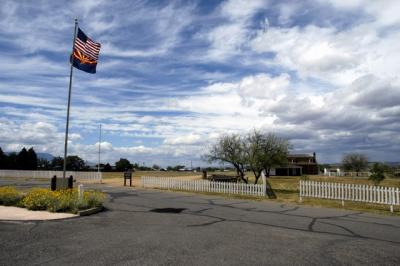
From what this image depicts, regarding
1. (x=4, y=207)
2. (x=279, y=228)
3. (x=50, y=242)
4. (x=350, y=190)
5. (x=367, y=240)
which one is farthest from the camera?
(x=350, y=190)

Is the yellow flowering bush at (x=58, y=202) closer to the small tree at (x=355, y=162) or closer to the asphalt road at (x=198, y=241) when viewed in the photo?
the asphalt road at (x=198, y=241)

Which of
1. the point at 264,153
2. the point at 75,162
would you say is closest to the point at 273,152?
the point at 264,153

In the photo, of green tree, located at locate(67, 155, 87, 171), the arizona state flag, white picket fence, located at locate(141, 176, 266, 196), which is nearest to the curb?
the arizona state flag

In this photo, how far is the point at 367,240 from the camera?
30.9 ft

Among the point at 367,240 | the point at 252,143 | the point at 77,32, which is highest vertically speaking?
the point at 77,32

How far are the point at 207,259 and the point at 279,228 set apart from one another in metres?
4.48

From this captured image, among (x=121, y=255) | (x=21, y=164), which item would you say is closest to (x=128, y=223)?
(x=121, y=255)

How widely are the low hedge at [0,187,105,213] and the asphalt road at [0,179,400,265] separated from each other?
1.08 m

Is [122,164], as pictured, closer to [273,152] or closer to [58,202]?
[273,152]

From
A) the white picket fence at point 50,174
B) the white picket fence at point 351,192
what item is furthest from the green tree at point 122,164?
the white picket fence at point 351,192

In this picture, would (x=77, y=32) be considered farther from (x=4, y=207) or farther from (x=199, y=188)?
(x=199, y=188)

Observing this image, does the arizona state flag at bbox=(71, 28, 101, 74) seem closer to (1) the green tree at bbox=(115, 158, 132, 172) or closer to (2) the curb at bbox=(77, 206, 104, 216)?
(2) the curb at bbox=(77, 206, 104, 216)

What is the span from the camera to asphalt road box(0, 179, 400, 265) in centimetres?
707

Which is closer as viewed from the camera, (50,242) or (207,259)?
(207,259)
